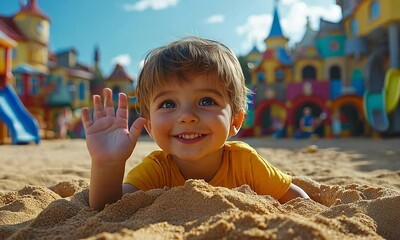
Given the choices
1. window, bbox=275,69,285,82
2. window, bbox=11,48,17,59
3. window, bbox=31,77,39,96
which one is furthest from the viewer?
window, bbox=31,77,39,96

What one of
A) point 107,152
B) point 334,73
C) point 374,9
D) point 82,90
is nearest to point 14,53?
point 82,90

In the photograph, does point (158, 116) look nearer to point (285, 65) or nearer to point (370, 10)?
point (370, 10)

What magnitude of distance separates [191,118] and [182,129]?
0.07 m

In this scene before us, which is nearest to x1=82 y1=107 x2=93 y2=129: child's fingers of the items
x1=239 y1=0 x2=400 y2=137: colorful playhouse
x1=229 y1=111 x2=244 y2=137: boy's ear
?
x1=229 y1=111 x2=244 y2=137: boy's ear

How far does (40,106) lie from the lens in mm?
20156

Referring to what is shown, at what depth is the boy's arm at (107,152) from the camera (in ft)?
5.06

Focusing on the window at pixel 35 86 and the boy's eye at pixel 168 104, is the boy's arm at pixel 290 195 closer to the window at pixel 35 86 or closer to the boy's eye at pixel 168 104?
the boy's eye at pixel 168 104

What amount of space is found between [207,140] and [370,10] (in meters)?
13.7

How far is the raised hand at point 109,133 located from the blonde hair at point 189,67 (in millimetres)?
147

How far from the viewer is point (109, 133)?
1.65m

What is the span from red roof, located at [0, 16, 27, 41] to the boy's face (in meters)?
20.8

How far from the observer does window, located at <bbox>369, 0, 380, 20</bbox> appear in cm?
1269

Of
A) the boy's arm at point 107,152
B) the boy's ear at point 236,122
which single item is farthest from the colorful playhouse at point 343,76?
the boy's arm at point 107,152

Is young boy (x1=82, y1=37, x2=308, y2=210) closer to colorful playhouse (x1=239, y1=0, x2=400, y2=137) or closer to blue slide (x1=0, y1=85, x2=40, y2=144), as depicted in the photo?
blue slide (x1=0, y1=85, x2=40, y2=144)
